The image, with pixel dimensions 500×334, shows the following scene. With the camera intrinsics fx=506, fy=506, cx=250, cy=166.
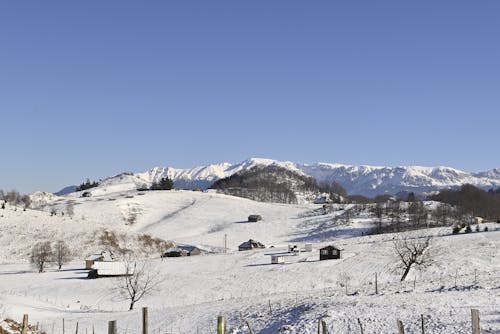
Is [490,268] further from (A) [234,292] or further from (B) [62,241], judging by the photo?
(B) [62,241]

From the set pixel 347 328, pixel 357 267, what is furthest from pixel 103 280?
pixel 347 328

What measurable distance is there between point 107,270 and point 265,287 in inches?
1215

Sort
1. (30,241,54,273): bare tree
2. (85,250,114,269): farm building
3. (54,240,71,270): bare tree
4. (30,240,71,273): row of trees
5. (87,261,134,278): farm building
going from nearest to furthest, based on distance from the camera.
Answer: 1. (87,261,134,278): farm building
2. (85,250,114,269): farm building
3. (30,241,54,273): bare tree
4. (30,240,71,273): row of trees
5. (54,240,71,270): bare tree

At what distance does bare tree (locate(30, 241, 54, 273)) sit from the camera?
3618 inches

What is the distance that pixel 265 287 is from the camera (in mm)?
66188

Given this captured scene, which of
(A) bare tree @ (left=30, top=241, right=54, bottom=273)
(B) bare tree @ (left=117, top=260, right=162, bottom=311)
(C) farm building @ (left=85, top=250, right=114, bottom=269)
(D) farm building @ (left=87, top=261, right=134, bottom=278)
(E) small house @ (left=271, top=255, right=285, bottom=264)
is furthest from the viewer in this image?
(A) bare tree @ (left=30, top=241, right=54, bottom=273)

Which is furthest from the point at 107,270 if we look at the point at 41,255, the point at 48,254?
the point at 48,254

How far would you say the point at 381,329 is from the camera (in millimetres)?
27734

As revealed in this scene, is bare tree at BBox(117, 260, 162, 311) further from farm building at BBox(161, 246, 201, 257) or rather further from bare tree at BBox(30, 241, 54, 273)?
farm building at BBox(161, 246, 201, 257)

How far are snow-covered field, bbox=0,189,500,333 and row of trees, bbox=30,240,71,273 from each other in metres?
2.18

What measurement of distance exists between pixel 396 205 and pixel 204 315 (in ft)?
489

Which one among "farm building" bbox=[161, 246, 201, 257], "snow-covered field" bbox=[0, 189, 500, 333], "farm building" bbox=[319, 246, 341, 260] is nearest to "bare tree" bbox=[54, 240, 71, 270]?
"snow-covered field" bbox=[0, 189, 500, 333]

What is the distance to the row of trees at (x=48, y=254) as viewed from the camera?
93.2 metres

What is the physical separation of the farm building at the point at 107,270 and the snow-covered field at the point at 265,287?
8.62 feet
